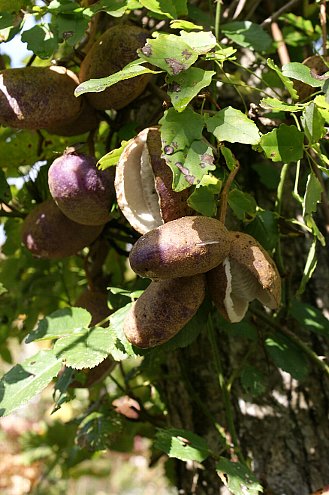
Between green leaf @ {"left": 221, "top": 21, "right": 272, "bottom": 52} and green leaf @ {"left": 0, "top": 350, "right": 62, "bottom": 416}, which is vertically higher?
green leaf @ {"left": 221, "top": 21, "right": 272, "bottom": 52}

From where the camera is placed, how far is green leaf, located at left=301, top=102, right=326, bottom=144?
2.01 feet

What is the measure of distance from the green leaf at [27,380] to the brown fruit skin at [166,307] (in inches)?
5.4

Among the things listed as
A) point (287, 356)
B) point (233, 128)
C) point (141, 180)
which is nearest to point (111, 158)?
point (141, 180)

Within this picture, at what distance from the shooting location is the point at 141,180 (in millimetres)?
679

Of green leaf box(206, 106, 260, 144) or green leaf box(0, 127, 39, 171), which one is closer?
green leaf box(206, 106, 260, 144)

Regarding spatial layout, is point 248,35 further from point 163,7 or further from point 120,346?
point 120,346

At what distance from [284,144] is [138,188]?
0.16 metres

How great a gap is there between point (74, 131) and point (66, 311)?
254mm

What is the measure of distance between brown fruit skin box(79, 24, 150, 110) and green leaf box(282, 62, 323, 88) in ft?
0.63

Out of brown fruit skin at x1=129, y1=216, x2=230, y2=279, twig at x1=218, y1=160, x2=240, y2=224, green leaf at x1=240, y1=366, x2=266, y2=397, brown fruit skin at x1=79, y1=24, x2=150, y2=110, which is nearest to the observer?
brown fruit skin at x1=129, y1=216, x2=230, y2=279

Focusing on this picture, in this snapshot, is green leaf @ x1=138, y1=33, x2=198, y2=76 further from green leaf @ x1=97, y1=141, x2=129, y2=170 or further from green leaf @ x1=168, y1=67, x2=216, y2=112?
green leaf @ x1=97, y1=141, x2=129, y2=170

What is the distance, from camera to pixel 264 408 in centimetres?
96

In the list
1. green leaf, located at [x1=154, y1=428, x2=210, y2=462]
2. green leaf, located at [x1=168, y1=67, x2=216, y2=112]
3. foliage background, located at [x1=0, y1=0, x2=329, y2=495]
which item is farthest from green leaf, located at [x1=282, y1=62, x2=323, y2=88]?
green leaf, located at [x1=154, y1=428, x2=210, y2=462]

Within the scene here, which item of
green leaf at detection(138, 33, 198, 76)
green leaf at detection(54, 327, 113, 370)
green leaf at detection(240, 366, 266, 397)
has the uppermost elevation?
green leaf at detection(138, 33, 198, 76)
